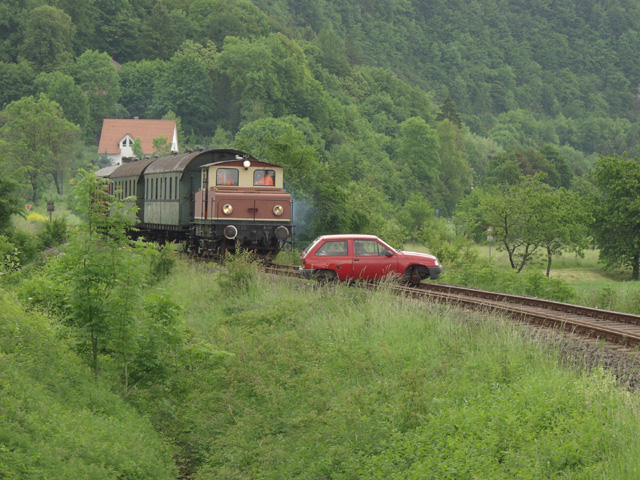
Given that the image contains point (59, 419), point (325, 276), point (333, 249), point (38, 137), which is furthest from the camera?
point (38, 137)

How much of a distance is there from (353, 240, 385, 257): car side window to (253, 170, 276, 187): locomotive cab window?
7.52 meters

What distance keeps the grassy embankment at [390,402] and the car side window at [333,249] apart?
10.8ft

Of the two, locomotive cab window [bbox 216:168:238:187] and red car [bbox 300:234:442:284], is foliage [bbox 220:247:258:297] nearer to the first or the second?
red car [bbox 300:234:442:284]

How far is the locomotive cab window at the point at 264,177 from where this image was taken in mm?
26938

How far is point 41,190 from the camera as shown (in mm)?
89312

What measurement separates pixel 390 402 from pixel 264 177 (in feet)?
56.9

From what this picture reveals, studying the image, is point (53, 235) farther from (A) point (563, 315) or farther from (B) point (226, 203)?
(A) point (563, 315)

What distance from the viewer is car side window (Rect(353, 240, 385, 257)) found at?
2036cm

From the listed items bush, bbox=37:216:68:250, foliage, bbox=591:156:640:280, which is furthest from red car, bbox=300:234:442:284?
foliage, bbox=591:156:640:280

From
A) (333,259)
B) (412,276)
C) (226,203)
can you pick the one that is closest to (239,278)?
(333,259)

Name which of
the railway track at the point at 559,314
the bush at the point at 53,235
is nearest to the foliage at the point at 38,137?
the bush at the point at 53,235

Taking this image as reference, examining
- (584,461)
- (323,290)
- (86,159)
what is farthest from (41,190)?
(584,461)

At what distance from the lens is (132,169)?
35.3 meters

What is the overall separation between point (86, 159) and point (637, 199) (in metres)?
85.7
